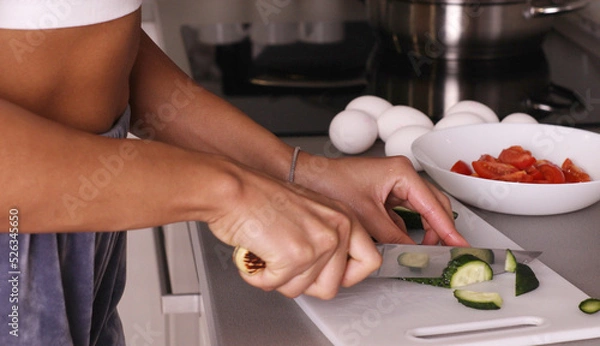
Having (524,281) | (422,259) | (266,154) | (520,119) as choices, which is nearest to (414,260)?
(422,259)

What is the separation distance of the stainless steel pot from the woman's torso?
76 centimetres

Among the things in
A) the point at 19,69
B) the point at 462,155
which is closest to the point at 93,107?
the point at 19,69

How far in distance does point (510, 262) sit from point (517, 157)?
26cm

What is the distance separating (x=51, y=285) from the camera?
0.88 m

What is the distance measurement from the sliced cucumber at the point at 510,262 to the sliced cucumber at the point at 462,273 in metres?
0.02

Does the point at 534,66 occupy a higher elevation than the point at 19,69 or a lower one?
lower

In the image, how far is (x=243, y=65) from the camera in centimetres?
174

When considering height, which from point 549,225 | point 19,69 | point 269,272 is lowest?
point 549,225

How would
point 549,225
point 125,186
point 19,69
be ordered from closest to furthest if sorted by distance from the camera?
point 125,186 → point 19,69 → point 549,225

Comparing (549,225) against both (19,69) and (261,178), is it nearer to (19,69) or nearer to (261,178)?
(261,178)

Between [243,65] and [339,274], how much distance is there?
1.00 m

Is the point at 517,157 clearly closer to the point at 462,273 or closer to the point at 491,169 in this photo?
the point at 491,169

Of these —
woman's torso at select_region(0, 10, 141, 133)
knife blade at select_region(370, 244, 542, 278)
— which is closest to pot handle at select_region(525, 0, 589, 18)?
knife blade at select_region(370, 244, 542, 278)

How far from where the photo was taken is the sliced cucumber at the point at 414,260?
890 mm
